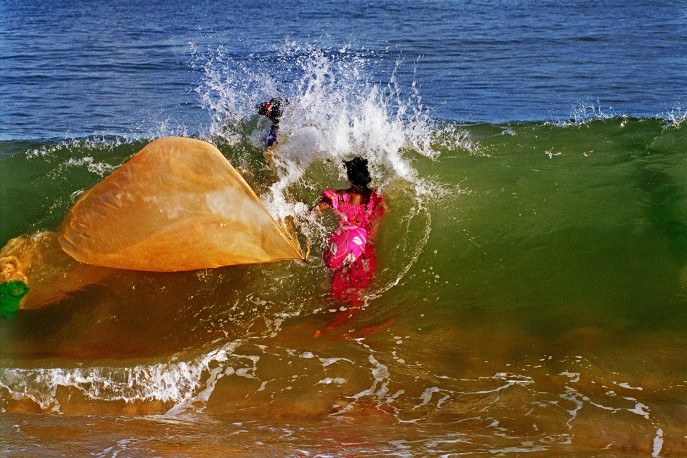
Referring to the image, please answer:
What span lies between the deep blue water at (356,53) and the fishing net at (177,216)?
3.57 metres

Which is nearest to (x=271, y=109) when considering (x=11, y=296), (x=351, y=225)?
(x=351, y=225)

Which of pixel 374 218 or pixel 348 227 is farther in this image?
pixel 374 218

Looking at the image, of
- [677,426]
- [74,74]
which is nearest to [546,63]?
[74,74]

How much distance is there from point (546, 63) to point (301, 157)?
6161 mm

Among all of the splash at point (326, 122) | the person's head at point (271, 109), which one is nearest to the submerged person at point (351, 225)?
the splash at point (326, 122)

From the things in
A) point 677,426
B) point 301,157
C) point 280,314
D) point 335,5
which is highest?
point 335,5

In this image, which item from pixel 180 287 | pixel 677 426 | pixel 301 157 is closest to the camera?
pixel 677 426

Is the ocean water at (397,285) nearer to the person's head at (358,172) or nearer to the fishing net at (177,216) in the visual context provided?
the fishing net at (177,216)

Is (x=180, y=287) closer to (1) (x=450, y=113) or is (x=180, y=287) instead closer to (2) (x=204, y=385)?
(2) (x=204, y=385)

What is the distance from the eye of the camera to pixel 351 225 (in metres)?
5.34

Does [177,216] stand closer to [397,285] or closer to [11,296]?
[11,296]

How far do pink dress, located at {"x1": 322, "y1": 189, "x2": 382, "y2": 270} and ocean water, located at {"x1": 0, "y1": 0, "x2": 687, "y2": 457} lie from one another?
40cm

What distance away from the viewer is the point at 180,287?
18.7 feet

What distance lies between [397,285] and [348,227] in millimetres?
725
